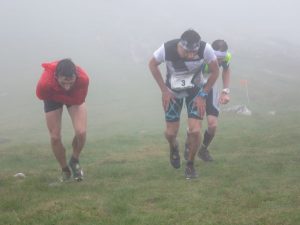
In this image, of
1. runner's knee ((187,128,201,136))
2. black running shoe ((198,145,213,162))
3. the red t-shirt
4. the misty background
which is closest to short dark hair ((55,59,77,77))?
the red t-shirt

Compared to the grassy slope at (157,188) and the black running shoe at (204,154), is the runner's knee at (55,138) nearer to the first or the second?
the grassy slope at (157,188)

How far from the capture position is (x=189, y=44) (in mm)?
10391

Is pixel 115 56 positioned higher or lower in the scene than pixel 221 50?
lower

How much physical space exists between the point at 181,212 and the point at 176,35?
4058 inches

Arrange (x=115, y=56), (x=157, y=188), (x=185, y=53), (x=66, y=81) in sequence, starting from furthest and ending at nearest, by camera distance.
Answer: (x=115, y=56), (x=185, y=53), (x=157, y=188), (x=66, y=81)

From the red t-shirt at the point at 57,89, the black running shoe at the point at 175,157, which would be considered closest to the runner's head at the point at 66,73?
the red t-shirt at the point at 57,89

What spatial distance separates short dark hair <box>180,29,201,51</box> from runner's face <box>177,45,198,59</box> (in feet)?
0.54

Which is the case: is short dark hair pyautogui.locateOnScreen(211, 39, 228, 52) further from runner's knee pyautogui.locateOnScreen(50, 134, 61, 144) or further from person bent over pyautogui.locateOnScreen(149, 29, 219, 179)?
runner's knee pyautogui.locateOnScreen(50, 134, 61, 144)

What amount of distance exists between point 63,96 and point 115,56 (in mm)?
79200

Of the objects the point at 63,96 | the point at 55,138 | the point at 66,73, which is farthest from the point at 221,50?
the point at 55,138

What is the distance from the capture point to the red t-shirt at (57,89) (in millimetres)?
10141

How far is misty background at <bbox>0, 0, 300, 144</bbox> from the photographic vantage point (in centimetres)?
4303

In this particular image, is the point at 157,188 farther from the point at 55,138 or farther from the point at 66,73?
the point at 66,73

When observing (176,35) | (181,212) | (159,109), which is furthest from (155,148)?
(176,35)
